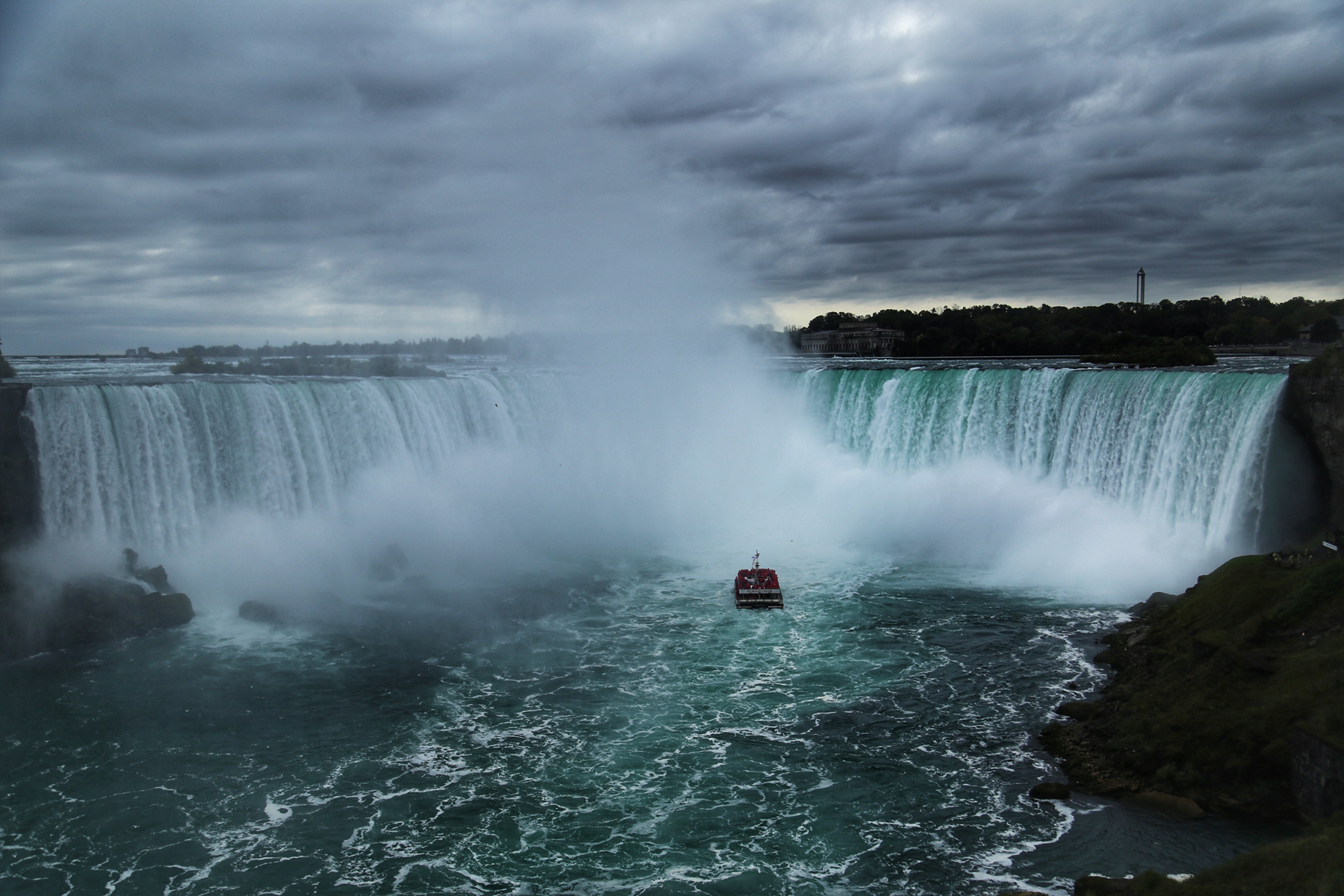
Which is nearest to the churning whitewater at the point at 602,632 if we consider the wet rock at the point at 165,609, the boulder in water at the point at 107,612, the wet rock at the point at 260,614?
the wet rock at the point at 260,614

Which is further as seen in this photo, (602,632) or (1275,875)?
(602,632)

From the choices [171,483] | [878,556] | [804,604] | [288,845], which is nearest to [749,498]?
[878,556]

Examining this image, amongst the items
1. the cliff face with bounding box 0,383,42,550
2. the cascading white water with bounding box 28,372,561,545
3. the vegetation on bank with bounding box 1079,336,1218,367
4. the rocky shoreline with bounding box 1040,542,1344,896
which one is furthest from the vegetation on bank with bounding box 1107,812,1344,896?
the vegetation on bank with bounding box 1079,336,1218,367

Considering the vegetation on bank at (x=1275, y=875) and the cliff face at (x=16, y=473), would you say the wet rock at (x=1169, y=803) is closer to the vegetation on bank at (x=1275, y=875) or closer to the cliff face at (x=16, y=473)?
the vegetation on bank at (x=1275, y=875)

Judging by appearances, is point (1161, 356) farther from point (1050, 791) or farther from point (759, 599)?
point (1050, 791)

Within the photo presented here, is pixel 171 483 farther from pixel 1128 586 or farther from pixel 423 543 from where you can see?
pixel 1128 586

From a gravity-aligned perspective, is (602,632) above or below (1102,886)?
below

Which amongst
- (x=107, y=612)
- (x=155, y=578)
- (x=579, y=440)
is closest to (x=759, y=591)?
(x=155, y=578)
